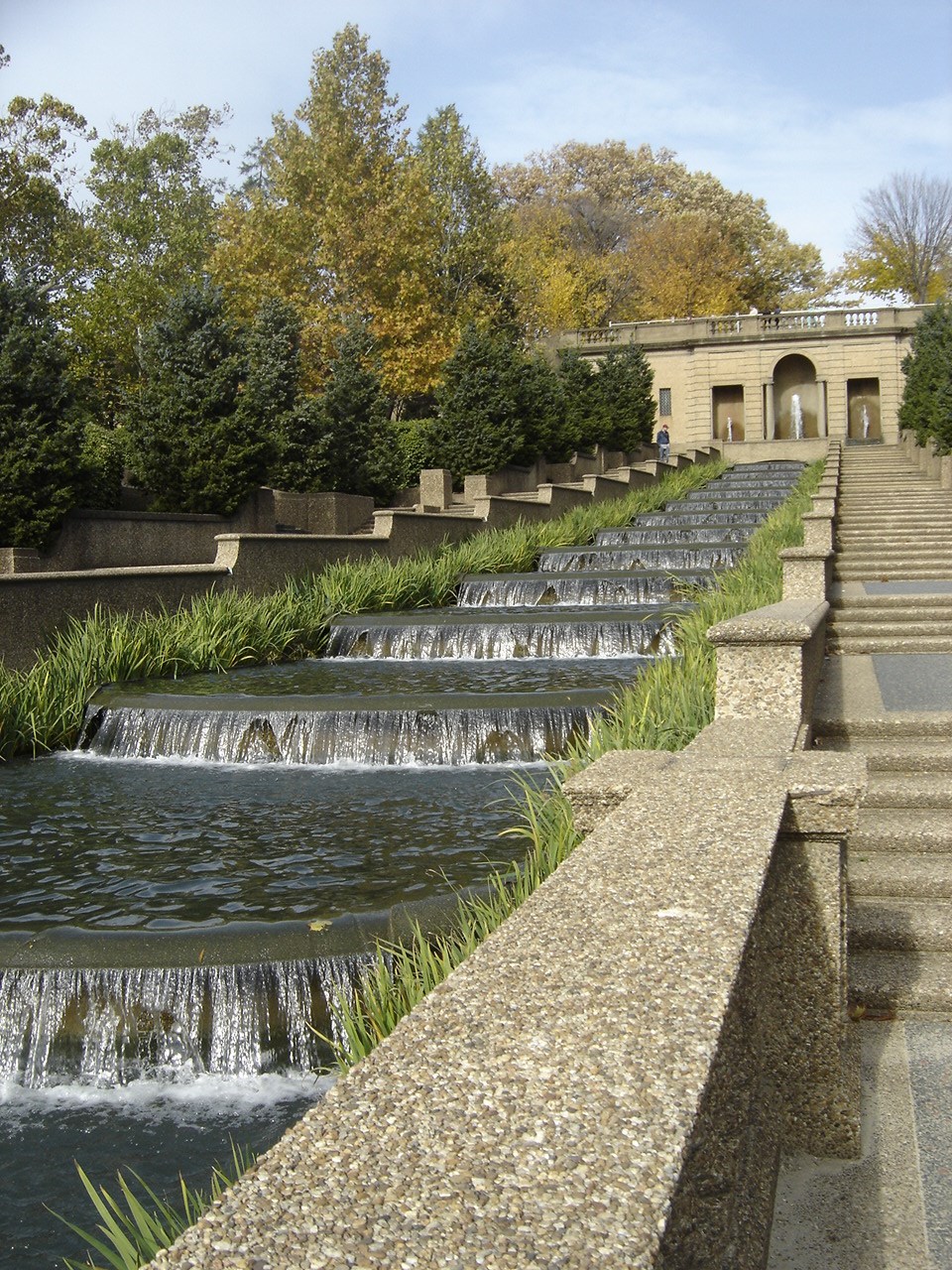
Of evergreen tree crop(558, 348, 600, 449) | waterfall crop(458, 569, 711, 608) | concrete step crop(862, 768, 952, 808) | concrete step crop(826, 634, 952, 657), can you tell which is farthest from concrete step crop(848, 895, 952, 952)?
evergreen tree crop(558, 348, 600, 449)

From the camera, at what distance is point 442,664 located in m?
15.3

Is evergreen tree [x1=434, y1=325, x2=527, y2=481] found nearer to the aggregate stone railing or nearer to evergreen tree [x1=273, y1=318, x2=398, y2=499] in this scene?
evergreen tree [x1=273, y1=318, x2=398, y2=499]

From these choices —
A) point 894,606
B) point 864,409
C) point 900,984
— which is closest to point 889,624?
point 894,606

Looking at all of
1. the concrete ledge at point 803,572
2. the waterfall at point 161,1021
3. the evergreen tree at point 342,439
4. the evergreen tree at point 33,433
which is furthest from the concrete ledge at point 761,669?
the evergreen tree at point 342,439

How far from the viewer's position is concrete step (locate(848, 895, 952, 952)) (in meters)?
5.82

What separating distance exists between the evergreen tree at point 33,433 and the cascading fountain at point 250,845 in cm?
551

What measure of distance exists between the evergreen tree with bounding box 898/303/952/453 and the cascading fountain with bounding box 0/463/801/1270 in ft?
50.7

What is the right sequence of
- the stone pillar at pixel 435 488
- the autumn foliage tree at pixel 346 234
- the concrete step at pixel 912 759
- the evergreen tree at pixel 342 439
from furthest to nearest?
the autumn foliage tree at pixel 346 234, the stone pillar at pixel 435 488, the evergreen tree at pixel 342 439, the concrete step at pixel 912 759

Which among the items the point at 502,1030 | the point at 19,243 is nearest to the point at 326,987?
the point at 502,1030

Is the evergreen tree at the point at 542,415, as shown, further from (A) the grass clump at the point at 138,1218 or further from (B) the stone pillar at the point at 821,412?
(A) the grass clump at the point at 138,1218

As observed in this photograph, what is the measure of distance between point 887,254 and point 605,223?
1547 centimetres

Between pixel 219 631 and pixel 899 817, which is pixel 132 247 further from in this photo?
pixel 899 817

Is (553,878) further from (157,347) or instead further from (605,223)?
(605,223)

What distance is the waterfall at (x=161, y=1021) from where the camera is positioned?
19.6ft
